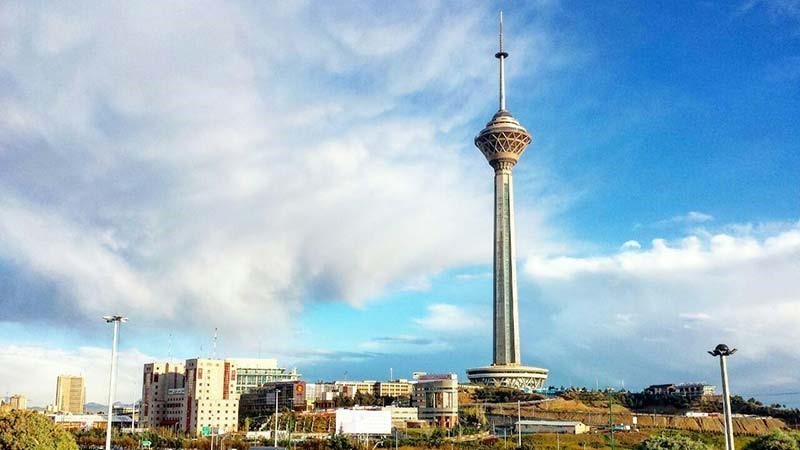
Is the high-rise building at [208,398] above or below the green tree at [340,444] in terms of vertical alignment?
above

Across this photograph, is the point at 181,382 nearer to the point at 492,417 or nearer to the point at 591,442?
the point at 492,417

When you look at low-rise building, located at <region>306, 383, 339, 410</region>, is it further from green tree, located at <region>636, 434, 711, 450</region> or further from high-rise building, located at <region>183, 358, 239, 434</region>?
green tree, located at <region>636, 434, 711, 450</region>

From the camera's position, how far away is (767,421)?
160 m

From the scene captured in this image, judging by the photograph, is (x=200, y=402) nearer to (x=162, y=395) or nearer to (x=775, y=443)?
(x=162, y=395)

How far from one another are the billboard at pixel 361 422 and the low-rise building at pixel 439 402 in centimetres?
3735

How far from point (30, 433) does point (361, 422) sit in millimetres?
59854

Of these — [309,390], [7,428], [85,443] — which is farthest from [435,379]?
[7,428]

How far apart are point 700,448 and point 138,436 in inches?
3742

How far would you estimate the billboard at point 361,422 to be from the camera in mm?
126938

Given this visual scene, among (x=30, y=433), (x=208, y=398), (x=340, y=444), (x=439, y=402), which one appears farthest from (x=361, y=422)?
(x=30, y=433)

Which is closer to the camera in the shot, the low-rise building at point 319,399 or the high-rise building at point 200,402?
the high-rise building at point 200,402

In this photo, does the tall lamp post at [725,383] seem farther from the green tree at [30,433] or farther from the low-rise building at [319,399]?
the low-rise building at [319,399]

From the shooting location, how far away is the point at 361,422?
128125 millimetres

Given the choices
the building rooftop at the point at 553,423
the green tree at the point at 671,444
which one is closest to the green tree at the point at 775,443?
the green tree at the point at 671,444
